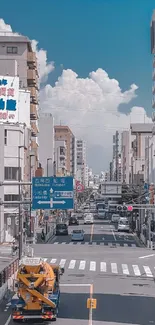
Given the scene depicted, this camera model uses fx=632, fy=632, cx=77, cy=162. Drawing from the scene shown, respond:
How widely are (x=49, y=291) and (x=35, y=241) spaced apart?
146ft

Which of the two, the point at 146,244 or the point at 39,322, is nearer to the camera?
the point at 39,322

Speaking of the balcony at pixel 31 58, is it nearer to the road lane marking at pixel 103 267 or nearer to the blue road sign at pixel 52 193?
the road lane marking at pixel 103 267

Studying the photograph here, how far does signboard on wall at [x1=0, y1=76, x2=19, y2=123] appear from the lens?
64844mm

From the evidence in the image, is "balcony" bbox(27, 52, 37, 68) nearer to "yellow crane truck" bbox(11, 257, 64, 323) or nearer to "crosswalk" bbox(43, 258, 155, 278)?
"crosswalk" bbox(43, 258, 155, 278)

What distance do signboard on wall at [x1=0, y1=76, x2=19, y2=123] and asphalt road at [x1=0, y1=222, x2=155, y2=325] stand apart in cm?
1391

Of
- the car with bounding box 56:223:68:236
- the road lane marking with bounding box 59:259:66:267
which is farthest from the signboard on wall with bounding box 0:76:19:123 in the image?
the car with bounding box 56:223:68:236

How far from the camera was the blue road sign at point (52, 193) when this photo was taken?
106 feet

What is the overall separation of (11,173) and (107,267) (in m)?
26.3

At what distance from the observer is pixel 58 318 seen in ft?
85.1

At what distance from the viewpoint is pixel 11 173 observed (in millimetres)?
70000

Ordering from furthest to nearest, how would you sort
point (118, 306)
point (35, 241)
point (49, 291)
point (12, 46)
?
1. point (12, 46)
2. point (35, 241)
3. point (118, 306)
4. point (49, 291)

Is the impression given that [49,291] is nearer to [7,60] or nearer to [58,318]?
[58,318]

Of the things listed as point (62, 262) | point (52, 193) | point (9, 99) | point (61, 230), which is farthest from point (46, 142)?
point (52, 193)

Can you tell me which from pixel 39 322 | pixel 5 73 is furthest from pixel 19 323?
pixel 5 73
